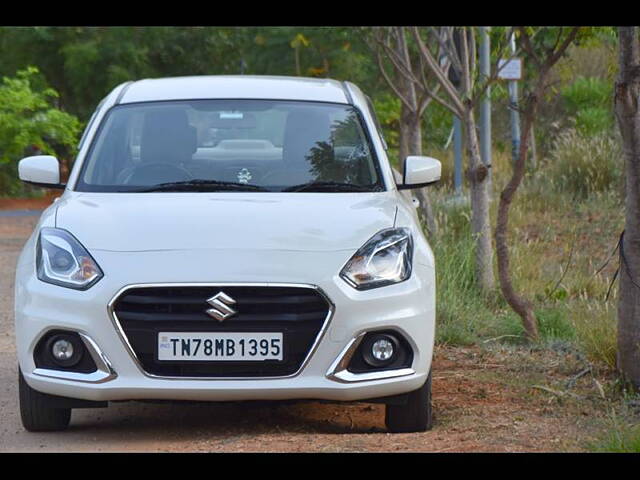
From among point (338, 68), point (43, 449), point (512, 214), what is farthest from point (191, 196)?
point (338, 68)

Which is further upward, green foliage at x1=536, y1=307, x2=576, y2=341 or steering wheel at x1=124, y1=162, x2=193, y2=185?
steering wheel at x1=124, y1=162, x2=193, y2=185

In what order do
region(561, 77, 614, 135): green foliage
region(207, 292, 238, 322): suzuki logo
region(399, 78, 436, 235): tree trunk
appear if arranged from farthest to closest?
region(561, 77, 614, 135): green foliage, region(399, 78, 436, 235): tree trunk, region(207, 292, 238, 322): suzuki logo

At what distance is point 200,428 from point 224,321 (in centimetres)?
88

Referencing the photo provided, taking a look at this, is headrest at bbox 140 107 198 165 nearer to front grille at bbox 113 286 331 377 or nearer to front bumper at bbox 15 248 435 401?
front bumper at bbox 15 248 435 401

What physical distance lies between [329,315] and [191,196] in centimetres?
118

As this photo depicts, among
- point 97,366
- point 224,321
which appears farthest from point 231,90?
point 97,366

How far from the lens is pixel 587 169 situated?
16.3 m

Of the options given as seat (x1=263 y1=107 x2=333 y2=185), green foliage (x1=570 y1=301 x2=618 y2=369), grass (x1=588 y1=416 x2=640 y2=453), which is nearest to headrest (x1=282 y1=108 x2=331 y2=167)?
seat (x1=263 y1=107 x2=333 y2=185)

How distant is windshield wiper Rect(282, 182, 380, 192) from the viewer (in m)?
6.57

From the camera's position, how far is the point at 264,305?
5559mm

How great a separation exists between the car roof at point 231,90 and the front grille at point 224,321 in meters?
1.95

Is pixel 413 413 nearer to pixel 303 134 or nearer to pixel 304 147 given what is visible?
pixel 304 147

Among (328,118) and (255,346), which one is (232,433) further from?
(328,118)

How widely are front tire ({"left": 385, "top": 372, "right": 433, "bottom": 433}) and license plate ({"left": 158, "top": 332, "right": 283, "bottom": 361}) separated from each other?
713 mm
